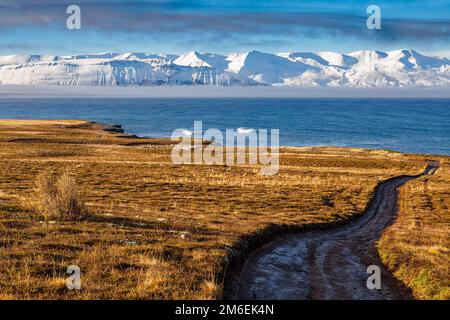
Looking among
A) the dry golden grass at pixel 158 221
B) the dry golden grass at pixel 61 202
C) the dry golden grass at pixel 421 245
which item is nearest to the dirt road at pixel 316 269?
the dry golden grass at pixel 421 245

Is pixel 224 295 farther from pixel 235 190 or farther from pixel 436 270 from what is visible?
pixel 235 190

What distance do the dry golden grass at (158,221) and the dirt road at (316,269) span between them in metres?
1.01

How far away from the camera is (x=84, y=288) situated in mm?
12016

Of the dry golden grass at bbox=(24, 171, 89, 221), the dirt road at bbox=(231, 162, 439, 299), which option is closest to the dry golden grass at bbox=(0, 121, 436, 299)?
the dry golden grass at bbox=(24, 171, 89, 221)

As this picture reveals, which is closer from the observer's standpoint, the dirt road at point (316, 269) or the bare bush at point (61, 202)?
the dirt road at point (316, 269)

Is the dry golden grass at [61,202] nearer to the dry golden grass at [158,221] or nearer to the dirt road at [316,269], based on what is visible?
the dry golden grass at [158,221]

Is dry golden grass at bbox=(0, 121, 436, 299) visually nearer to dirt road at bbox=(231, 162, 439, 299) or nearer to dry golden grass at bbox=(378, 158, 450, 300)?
dirt road at bbox=(231, 162, 439, 299)

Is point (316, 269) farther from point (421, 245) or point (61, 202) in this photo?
point (61, 202)

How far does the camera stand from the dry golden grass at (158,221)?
→ 12.8m

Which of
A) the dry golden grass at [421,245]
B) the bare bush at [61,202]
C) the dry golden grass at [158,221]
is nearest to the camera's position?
the dry golden grass at [158,221]

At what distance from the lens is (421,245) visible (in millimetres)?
24156
